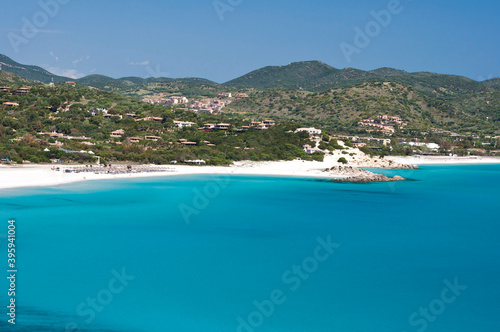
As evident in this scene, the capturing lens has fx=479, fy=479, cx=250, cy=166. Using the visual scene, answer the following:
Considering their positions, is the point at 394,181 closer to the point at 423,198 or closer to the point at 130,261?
the point at 423,198

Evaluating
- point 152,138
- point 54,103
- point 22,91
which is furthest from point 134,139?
point 22,91

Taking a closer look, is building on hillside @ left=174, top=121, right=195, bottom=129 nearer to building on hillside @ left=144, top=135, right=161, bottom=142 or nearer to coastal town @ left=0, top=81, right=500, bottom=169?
coastal town @ left=0, top=81, right=500, bottom=169

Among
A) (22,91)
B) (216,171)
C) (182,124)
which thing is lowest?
(216,171)

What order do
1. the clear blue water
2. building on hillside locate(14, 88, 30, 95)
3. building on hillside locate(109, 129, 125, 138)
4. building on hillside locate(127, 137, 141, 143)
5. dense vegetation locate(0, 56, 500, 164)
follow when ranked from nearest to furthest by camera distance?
1. the clear blue water
2. dense vegetation locate(0, 56, 500, 164)
3. building on hillside locate(127, 137, 141, 143)
4. building on hillside locate(109, 129, 125, 138)
5. building on hillside locate(14, 88, 30, 95)

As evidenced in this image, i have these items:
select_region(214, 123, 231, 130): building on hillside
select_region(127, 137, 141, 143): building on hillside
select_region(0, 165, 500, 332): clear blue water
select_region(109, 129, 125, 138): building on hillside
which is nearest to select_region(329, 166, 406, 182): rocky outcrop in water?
select_region(0, 165, 500, 332): clear blue water

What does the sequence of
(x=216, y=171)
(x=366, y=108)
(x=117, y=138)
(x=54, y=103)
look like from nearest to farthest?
(x=216, y=171)
(x=117, y=138)
(x=54, y=103)
(x=366, y=108)

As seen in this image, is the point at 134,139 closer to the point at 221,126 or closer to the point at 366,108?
the point at 221,126

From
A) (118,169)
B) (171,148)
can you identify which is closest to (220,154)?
(171,148)
